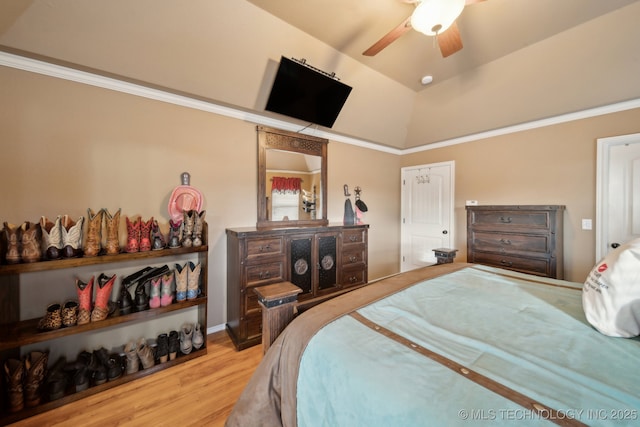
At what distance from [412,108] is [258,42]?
247 cm

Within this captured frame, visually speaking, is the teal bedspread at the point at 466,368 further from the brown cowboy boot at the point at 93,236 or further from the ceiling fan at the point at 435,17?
the brown cowboy boot at the point at 93,236

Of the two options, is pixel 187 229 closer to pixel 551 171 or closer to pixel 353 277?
pixel 353 277

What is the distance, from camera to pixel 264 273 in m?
2.26

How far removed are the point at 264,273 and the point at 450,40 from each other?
2483 mm

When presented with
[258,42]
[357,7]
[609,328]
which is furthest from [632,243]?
[258,42]

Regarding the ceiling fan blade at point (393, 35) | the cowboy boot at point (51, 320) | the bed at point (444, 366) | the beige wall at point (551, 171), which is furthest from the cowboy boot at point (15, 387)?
Answer: the beige wall at point (551, 171)

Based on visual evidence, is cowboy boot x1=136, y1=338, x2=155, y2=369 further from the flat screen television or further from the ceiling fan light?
the ceiling fan light

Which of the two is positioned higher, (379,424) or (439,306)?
(439,306)

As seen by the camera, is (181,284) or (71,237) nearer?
(71,237)

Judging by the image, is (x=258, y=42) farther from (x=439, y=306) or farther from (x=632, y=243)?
(x=632, y=243)

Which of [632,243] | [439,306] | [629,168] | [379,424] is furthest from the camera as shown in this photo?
[629,168]

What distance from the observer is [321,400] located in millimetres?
814

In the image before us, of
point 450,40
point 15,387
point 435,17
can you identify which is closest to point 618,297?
point 435,17

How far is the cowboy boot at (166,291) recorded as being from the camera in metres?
1.92
